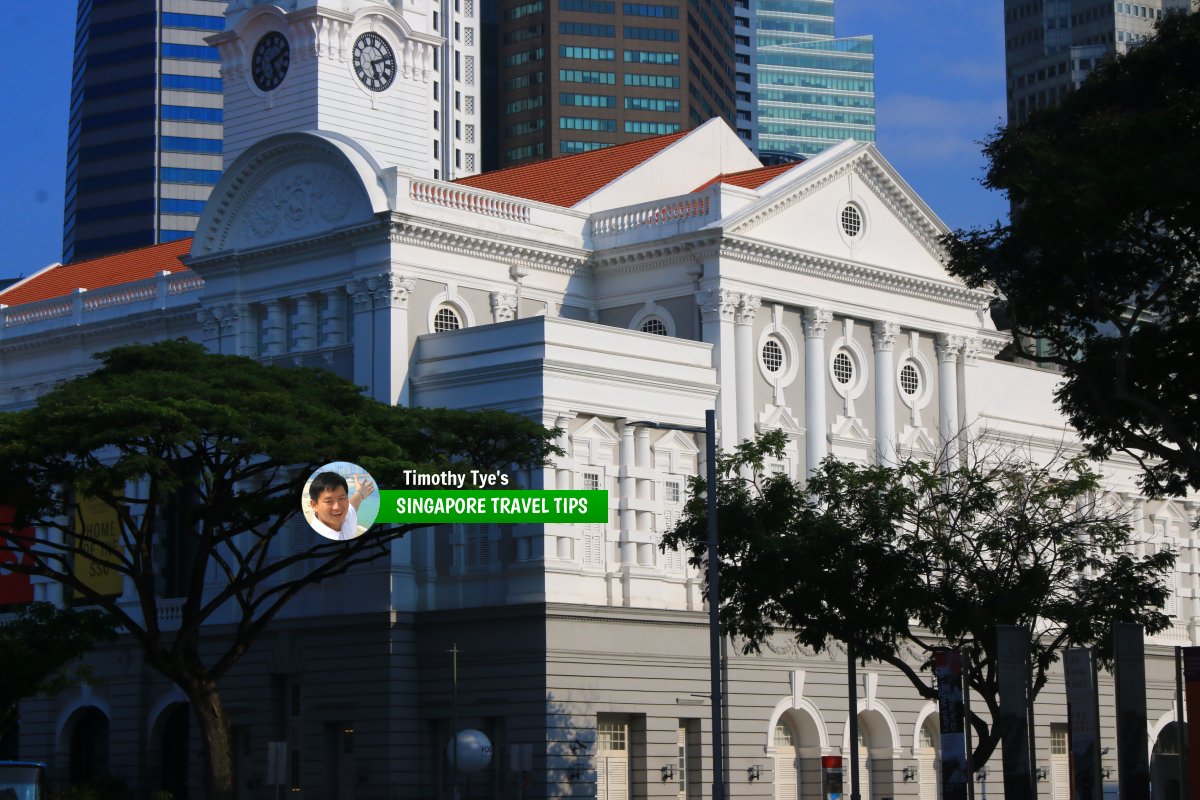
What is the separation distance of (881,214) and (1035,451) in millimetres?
10630

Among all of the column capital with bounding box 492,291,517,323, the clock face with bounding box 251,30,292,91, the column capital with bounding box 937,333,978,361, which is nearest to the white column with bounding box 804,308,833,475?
the column capital with bounding box 937,333,978,361

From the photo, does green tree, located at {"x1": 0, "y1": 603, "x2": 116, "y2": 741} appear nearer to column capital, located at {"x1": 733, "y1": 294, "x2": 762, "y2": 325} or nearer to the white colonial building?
the white colonial building

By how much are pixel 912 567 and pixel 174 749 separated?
28856 mm

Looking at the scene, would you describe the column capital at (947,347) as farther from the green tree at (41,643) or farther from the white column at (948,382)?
the green tree at (41,643)

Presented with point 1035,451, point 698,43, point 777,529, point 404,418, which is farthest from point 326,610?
point 698,43

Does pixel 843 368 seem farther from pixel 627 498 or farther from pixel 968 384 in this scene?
pixel 627 498

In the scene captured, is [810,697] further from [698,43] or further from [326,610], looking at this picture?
[698,43]

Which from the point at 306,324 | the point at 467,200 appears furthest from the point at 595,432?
the point at 306,324

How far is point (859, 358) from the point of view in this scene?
226 feet

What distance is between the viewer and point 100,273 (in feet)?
279

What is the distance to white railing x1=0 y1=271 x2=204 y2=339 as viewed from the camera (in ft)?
235

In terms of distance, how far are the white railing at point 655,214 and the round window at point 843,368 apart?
6.90m

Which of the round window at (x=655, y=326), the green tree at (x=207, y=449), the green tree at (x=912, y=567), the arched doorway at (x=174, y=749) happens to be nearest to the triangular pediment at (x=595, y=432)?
the green tree at (x=207, y=449)

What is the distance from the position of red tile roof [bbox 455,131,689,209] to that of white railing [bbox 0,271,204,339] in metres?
10.3
